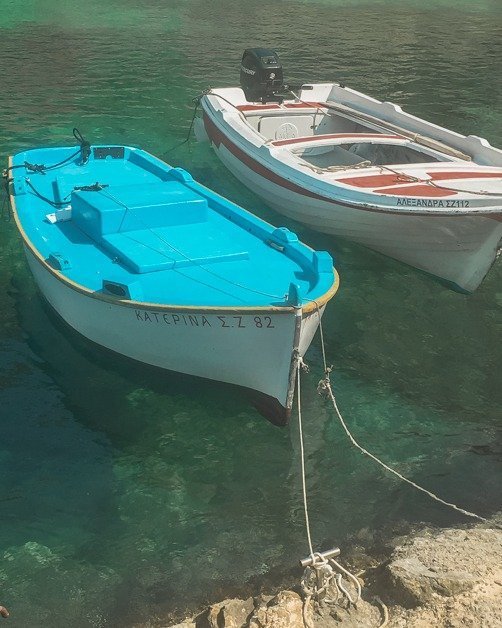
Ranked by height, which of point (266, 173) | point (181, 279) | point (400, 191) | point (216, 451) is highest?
point (400, 191)

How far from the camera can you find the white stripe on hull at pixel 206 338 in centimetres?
923

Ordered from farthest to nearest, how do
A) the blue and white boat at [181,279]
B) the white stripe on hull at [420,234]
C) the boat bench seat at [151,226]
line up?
the white stripe on hull at [420,234] < the boat bench seat at [151,226] < the blue and white boat at [181,279]

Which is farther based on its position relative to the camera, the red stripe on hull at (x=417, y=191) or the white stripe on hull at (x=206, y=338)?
the red stripe on hull at (x=417, y=191)

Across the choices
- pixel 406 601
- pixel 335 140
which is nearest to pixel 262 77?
pixel 335 140

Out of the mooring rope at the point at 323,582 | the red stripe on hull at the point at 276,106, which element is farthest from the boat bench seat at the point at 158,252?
the red stripe on hull at the point at 276,106

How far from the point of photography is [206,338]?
9641 mm

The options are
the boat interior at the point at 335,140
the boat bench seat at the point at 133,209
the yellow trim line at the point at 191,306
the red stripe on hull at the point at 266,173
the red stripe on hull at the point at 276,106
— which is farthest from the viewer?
the red stripe on hull at the point at 276,106

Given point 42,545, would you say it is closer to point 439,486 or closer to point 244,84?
point 439,486

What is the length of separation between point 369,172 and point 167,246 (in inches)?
185

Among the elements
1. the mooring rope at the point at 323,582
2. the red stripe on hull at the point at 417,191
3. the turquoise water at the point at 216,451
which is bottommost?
the turquoise water at the point at 216,451

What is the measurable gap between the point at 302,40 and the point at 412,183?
23333 mm

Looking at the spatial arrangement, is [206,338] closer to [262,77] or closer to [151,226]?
[151,226]

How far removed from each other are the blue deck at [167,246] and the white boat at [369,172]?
85.4 inches

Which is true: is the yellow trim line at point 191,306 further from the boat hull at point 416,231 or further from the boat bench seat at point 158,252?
the boat hull at point 416,231
